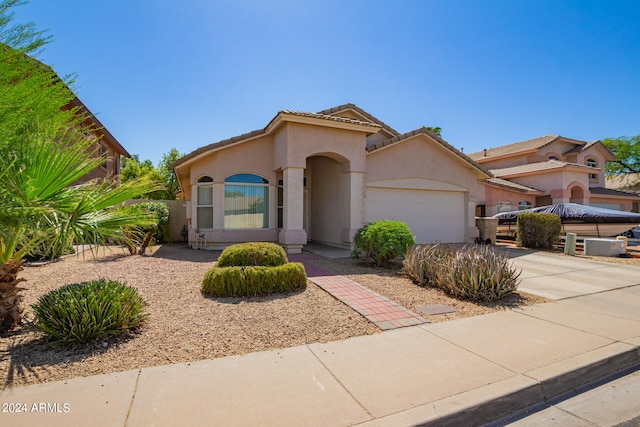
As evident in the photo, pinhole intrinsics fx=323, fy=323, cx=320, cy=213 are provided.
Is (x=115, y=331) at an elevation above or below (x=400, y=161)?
below

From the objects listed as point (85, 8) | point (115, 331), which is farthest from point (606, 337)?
point (85, 8)

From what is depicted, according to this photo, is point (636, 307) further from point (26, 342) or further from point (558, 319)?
point (26, 342)

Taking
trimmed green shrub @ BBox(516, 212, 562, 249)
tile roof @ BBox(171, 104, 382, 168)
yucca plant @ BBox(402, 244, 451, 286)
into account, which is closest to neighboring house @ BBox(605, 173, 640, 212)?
trimmed green shrub @ BBox(516, 212, 562, 249)

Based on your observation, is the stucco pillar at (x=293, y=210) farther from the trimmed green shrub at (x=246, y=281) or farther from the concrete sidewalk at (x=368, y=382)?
the concrete sidewalk at (x=368, y=382)

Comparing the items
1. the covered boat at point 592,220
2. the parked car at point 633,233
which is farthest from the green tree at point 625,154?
the covered boat at point 592,220

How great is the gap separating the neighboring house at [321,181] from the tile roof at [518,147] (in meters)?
16.7

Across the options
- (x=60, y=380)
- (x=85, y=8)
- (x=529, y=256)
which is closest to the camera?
(x=60, y=380)

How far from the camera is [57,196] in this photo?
3.67 m

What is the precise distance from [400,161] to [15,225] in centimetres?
1243

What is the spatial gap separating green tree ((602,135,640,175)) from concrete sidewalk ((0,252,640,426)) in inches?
1662

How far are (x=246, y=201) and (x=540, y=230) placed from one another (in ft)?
41.9

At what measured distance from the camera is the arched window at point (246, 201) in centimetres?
1251

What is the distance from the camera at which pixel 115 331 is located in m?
4.23

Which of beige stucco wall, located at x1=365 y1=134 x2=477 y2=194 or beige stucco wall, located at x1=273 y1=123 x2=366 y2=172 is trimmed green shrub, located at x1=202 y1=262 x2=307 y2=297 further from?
beige stucco wall, located at x1=365 y1=134 x2=477 y2=194
